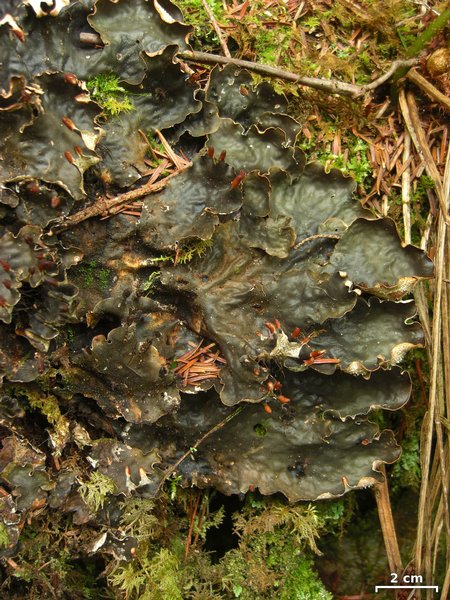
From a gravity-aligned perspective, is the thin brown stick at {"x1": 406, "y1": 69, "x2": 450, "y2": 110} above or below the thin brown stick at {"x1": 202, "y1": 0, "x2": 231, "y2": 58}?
below

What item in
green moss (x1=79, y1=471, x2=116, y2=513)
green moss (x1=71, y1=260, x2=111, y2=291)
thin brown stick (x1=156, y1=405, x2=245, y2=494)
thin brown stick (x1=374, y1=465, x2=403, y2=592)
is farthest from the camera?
thin brown stick (x1=374, y1=465, x2=403, y2=592)

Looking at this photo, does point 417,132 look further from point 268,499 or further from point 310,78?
point 268,499

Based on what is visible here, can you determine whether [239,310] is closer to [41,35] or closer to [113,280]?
[113,280]

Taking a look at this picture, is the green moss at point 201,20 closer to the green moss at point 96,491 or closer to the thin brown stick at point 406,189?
the thin brown stick at point 406,189

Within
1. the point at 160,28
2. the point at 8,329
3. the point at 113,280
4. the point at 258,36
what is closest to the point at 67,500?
the point at 8,329

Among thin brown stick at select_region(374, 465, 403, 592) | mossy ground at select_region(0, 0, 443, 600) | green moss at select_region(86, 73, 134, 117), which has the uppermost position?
green moss at select_region(86, 73, 134, 117)

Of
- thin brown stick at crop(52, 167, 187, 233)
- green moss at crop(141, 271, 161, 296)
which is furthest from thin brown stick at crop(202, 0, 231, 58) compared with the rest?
green moss at crop(141, 271, 161, 296)

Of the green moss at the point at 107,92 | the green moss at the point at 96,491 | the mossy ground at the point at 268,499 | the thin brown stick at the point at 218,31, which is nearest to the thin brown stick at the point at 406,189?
the mossy ground at the point at 268,499

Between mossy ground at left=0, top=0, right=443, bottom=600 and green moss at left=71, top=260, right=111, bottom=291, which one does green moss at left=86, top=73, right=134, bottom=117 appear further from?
green moss at left=71, top=260, right=111, bottom=291

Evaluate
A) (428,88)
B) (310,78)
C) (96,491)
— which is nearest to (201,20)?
(310,78)
